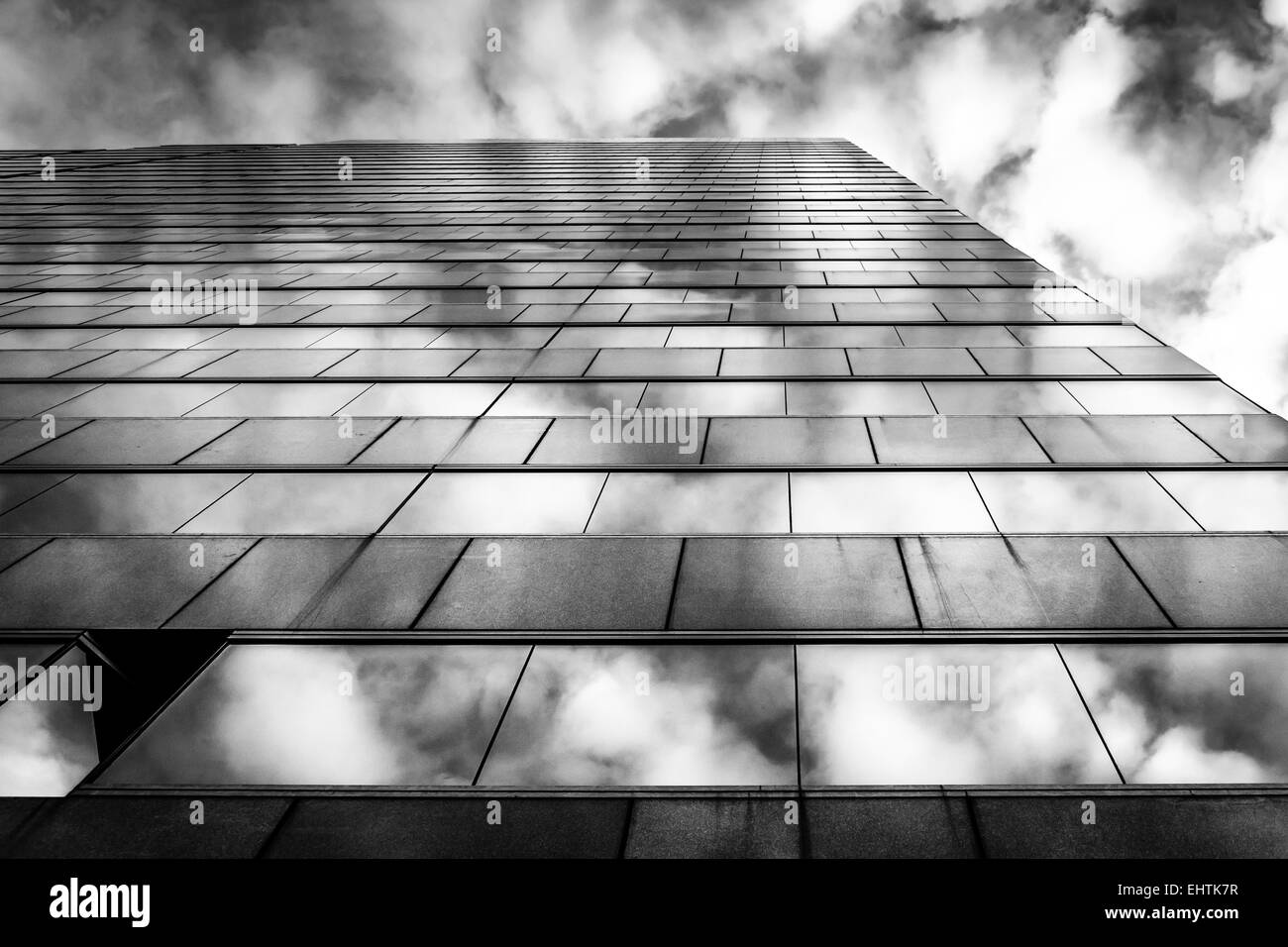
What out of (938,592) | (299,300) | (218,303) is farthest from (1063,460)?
(218,303)

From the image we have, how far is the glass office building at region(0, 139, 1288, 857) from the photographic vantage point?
16.5 ft

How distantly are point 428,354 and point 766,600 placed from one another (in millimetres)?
8448

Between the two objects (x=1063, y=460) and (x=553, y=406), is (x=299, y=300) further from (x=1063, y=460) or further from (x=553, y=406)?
(x=1063, y=460)

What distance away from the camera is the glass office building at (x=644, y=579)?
5.02 m

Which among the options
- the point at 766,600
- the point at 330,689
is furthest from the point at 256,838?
the point at 766,600

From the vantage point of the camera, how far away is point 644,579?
7.23 meters

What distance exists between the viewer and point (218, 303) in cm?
1619
